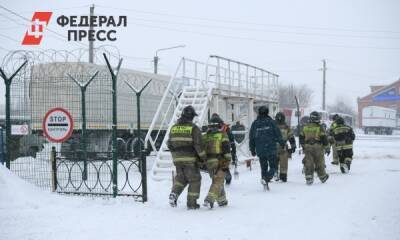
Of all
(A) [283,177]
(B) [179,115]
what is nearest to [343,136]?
(A) [283,177]

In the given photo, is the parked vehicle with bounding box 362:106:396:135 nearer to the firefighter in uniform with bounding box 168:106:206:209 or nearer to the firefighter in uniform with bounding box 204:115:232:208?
the firefighter in uniform with bounding box 204:115:232:208

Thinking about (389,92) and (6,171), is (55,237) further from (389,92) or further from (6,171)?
(389,92)

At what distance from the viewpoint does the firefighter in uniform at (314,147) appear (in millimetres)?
11141

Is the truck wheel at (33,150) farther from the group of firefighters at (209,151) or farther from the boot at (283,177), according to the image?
the group of firefighters at (209,151)

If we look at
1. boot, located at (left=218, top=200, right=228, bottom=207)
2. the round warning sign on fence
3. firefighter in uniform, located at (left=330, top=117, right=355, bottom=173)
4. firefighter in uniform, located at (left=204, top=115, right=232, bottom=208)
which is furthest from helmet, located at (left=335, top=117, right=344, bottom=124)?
the round warning sign on fence

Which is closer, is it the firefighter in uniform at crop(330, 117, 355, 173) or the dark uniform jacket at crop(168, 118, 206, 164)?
the dark uniform jacket at crop(168, 118, 206, 164)

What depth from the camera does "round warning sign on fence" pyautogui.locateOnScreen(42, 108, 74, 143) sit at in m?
9.68

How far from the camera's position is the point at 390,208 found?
25.9 ft

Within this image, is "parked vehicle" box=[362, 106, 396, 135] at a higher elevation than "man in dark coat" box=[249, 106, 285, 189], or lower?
higher

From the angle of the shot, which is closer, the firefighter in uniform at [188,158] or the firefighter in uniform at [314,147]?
the firefighter in uniform at [188,158]

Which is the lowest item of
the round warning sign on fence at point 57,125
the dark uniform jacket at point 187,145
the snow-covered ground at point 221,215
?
the snow-covered ground at point 221,215

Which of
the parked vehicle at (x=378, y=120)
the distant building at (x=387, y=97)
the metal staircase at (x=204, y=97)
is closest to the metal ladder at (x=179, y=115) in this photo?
the metal staircase at (x=204, y=97)

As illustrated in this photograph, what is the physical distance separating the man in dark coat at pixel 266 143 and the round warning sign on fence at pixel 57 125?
4.08 m

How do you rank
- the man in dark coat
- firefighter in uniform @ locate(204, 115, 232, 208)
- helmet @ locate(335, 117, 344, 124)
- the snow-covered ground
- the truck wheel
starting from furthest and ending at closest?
1. the truck wheel
2. helmet @ locate(335, 117, 344, 124)
3. the man in dark coat
4. firefighter in uniform @ locate(204, 115, 232, 208)
5. the snow-covered ground
